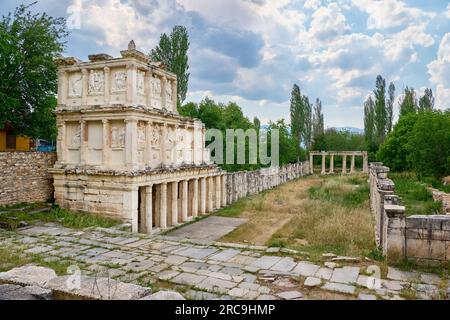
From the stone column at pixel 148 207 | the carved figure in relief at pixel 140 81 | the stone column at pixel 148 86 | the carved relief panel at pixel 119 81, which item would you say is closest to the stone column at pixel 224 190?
the stone column at pixel 148 207

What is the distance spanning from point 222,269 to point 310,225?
26.5 ft

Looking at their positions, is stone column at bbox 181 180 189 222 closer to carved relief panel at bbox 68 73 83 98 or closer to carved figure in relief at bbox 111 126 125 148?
carved figure in relief at bbox 111 126 125 148

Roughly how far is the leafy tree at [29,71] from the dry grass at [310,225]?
1071 cm

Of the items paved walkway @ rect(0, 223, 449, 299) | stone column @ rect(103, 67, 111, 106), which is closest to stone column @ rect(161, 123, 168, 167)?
stone column @ rect(103, 67, 111, 106)

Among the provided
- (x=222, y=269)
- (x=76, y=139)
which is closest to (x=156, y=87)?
(x=76, y=139)

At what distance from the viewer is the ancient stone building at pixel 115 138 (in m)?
13.2

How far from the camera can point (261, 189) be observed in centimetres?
2906

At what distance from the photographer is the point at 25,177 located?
13.7m

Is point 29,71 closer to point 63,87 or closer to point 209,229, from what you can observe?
point 63,87
